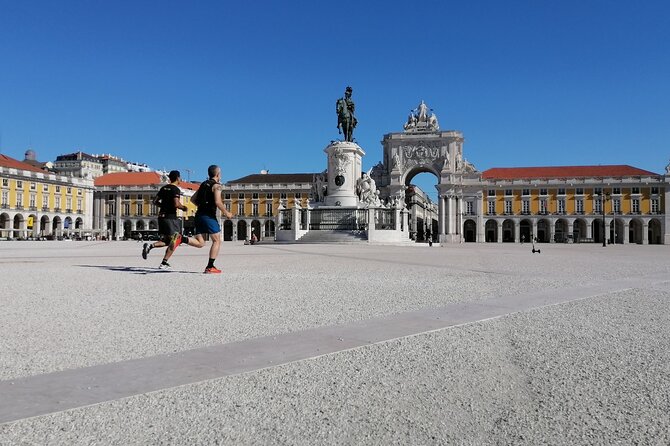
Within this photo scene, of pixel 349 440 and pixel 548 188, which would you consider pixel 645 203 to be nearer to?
pixel 548 188

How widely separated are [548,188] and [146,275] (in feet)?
270

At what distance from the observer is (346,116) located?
36969 millimetres

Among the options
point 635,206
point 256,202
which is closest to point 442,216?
point 635,206

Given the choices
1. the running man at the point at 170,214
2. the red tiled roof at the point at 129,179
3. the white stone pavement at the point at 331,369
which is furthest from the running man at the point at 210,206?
the red tiled roof at the point at 129,179

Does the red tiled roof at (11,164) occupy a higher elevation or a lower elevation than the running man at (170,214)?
higher

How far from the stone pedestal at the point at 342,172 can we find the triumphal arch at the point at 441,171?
47.1 metres

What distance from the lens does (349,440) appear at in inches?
102

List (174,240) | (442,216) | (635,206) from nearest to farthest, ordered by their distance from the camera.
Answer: (174,240), (635,206), (442,216)

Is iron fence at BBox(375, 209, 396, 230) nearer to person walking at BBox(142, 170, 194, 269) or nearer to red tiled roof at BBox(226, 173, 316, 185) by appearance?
person walking at BBox(142, 170, 194, 269)

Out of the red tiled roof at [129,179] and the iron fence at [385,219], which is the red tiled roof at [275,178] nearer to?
the red tiled roof at [129,179]

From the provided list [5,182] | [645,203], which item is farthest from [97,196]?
[645,203]

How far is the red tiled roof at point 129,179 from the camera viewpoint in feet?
300

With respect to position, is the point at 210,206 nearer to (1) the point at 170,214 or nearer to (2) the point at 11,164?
(1) the point at 170,214

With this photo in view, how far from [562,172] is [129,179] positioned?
69.9 metres
